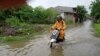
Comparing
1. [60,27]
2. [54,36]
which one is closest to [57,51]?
[54,36]

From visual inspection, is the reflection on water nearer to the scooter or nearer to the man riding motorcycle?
the scooter

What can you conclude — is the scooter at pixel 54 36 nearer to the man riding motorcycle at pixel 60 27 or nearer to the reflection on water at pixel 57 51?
the reflection on water at pixel 57 51

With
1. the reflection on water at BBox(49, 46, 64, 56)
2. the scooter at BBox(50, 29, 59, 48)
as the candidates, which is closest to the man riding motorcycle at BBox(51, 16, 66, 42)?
the scooter at BBox(50, 29, 59, 48)

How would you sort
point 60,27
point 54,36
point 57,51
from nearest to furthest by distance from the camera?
point 57,51, point 54,36, point 60,27

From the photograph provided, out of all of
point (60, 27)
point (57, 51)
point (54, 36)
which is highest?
point (60, 27)

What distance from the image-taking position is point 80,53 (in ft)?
37.2

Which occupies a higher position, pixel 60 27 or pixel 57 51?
pixel 60 27

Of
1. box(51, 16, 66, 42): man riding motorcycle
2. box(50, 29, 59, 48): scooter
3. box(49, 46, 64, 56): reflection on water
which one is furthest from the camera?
box(51, 16, 66, 42): man riding motorcycle

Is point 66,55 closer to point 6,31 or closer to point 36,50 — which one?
point 36,50

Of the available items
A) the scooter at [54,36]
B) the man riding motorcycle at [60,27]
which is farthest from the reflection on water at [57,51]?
the man riding motorcycle at [60,27]

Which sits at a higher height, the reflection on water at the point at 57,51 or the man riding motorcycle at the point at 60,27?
the man riding motorcycle at the point at 60,27

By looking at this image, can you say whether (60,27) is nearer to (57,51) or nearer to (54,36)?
(54,36)

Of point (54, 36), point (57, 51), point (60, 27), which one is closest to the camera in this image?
point (57, 51)

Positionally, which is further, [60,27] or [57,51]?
[60,27]
